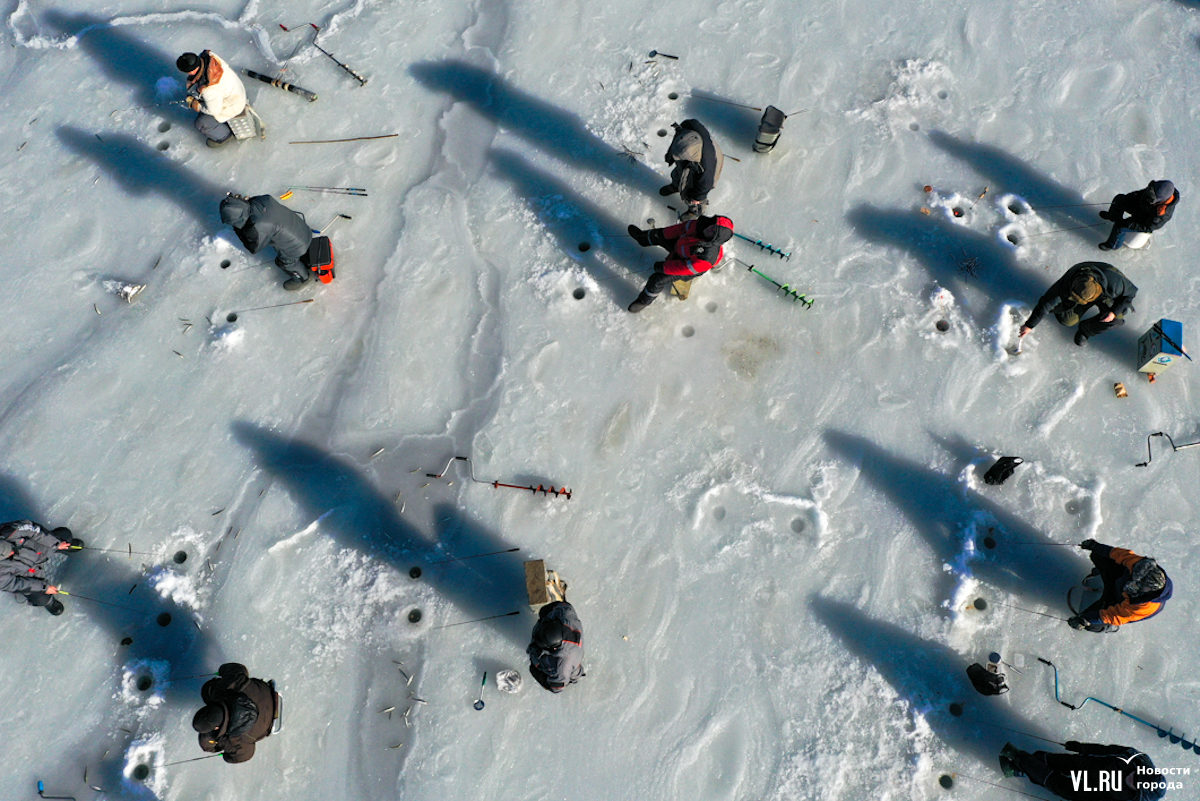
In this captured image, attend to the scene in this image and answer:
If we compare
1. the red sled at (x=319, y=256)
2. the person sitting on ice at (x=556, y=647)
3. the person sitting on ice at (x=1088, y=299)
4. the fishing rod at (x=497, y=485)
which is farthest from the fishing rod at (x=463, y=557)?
the person sitting on ice at (x=1088, y=299)

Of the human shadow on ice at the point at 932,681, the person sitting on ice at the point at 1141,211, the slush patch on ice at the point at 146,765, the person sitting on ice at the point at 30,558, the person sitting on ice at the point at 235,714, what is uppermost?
the person sitting on ice at the point at 1141,211

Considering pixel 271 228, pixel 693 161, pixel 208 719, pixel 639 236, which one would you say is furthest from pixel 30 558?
pixel 693 161

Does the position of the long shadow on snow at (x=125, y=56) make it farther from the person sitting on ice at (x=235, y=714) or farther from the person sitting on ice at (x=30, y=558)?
the person sitting on ice at (x=235, y=714)

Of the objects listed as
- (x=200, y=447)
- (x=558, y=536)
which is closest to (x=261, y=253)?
(x=200, y=447)

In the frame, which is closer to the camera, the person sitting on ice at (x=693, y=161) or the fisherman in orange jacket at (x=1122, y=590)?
the fisherman in orange jacket at (x=1122, y=590)

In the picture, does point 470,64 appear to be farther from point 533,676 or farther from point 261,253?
point 533,676
